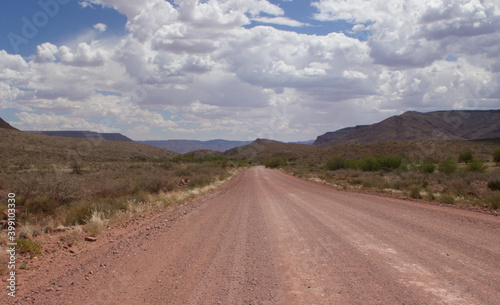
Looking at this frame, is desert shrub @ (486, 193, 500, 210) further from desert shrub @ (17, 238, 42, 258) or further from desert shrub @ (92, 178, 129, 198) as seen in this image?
desert shrub @ (92, 178, 129, 198)

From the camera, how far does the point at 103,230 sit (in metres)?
9.88

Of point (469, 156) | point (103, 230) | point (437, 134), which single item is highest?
point (437, 134)

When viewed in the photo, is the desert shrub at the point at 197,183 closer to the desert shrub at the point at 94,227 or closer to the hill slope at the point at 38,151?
the desert shrub at the point at 94,227

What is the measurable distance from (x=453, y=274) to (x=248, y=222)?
6135mm

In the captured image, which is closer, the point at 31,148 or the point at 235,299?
the point at 235,299

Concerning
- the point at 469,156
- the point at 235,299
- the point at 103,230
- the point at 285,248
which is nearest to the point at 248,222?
the point at 285,248

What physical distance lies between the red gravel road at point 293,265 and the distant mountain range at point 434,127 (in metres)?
141

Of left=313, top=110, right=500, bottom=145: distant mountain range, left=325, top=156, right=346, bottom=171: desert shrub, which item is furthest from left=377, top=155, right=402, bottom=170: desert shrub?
Result: left=313, top=110, right=500, bottom=145: distant mountain range

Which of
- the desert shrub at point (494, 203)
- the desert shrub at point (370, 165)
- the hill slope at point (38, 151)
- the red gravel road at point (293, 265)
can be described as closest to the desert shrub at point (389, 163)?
the desert shrub at point (370, 165)

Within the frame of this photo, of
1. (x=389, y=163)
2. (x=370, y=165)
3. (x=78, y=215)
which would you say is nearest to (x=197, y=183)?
(x=78, y=215)

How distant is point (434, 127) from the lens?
156000mm

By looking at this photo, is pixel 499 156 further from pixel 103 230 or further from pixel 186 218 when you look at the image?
pixel 103 230

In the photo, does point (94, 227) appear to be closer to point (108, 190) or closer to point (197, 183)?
point (108, 190)

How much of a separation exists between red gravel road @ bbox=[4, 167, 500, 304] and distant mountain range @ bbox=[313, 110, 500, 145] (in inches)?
5538
